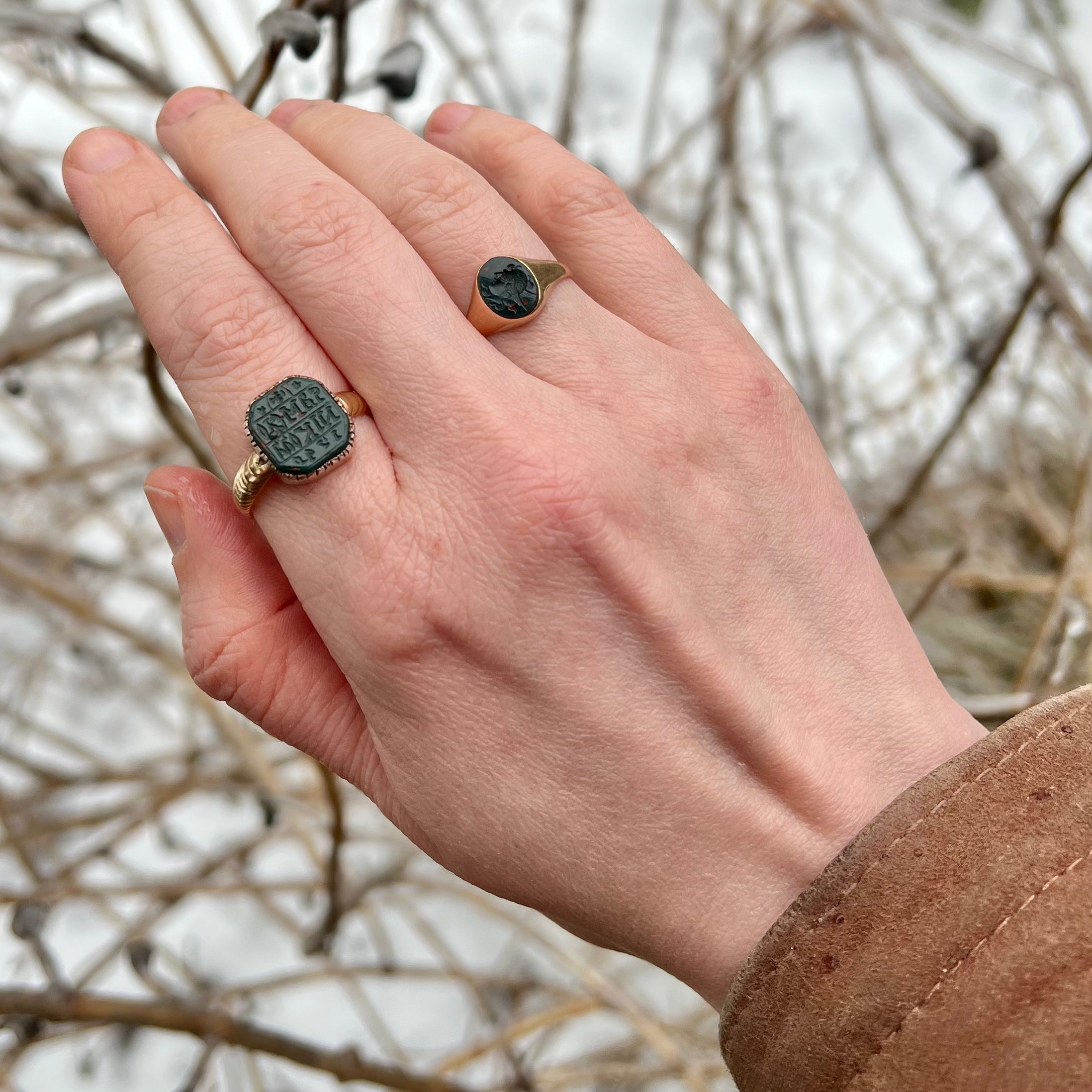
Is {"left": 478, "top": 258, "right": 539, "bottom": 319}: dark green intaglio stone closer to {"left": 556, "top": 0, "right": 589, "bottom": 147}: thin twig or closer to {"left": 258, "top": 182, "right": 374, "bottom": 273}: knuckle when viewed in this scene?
{"left": 258, "top": 182, "right": 374, "bottom": 273}: knuckle

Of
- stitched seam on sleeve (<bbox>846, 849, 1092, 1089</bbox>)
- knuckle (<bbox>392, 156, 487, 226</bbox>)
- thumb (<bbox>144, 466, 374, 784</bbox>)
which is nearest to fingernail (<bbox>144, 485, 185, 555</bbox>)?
thumb (<bbox>144, 466, 374, 784</bbox>)

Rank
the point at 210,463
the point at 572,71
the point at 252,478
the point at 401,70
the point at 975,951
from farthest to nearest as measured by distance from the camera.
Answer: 1. the point at 572,71
2. the point at 210,463
3. the point at 401,70
4. the point at 252,478
5. the point at 975,951

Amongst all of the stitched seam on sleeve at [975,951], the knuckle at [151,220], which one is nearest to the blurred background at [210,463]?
the knuckle at [151,220]

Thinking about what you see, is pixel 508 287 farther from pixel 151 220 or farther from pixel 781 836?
pixel 781 836

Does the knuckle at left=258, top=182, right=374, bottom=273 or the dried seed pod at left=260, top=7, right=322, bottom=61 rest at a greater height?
the dried seed pod at left=260, top=7, right=322, bottom=61

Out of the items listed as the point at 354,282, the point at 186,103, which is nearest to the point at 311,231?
the point at 354,282

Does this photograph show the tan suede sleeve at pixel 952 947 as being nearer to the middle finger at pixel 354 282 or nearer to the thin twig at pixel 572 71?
the middle finger at pixel 354 282

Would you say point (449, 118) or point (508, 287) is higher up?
point (449, 118)

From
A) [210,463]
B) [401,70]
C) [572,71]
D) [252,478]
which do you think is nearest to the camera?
[252,478]
